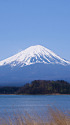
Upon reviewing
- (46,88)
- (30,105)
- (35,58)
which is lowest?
(30,105)

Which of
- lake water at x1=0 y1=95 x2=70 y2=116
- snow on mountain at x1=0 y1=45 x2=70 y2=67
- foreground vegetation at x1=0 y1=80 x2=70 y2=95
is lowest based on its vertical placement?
lake water at x1=0 y1=95 x2=70 y2=116

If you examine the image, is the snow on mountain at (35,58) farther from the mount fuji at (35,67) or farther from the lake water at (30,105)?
the lake water at (30,105)

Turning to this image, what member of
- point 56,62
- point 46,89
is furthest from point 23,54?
point 46,89

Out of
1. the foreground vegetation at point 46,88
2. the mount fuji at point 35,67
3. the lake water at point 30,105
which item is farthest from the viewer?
the mount fuji at point 35,67

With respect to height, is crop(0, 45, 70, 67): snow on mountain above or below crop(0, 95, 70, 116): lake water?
above

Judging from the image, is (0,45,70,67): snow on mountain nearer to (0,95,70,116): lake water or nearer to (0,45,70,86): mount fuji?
(0,45,70,86): mount fuji

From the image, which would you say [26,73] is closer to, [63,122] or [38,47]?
[38,47]

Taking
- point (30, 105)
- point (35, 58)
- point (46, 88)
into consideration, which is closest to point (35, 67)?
point (35, 58)

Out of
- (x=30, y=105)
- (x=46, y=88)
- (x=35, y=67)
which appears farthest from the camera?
(x=35, y=67)

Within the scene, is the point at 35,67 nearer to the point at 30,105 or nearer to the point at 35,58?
the point at 35,58

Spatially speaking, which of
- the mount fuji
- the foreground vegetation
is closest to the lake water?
the foreground vegetation

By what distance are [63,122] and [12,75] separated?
132m

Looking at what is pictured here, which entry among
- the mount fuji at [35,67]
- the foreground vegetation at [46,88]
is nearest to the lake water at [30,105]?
the foreground vegetation at [46,88]

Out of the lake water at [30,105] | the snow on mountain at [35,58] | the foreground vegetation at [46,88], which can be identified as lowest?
the lake water at [30,105]
